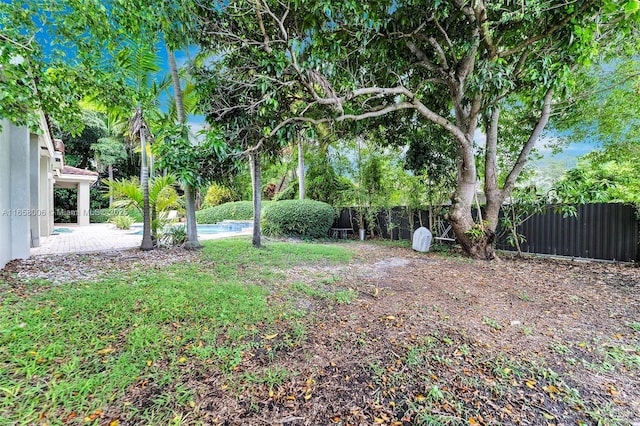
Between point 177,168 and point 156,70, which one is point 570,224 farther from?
point 156,70

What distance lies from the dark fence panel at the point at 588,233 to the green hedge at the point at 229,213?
39.1 ft

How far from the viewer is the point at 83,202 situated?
14.1 meters

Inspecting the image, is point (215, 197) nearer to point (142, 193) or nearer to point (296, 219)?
point (296, 219)

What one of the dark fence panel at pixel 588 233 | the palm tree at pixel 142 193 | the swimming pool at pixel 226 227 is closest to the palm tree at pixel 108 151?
the swimming pool at pixel 226 227

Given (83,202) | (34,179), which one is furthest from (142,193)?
(83,202)

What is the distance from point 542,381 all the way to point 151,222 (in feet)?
24.2

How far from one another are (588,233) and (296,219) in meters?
7.68

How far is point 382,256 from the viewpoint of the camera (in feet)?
22.4

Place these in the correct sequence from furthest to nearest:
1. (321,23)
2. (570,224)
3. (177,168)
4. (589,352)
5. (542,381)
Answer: (570,224) < (321,23) < (177,168) < (589,352) < (542,381)

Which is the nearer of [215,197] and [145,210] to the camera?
[145,210]

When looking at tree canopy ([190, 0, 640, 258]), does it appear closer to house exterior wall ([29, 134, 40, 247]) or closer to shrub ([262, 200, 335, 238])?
shrub ([262, 200, 335, 238])

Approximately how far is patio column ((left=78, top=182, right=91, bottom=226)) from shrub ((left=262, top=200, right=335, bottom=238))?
1034cm

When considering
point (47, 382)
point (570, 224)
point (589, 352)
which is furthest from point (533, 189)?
point (47, 382)

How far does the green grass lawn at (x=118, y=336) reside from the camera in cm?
174
